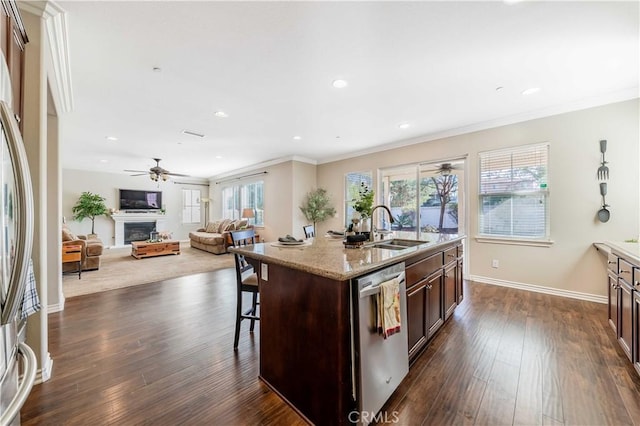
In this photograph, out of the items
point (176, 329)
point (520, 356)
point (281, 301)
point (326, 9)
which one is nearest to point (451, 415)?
point (520, 356)

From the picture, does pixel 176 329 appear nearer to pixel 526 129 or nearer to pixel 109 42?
pixel 109 42

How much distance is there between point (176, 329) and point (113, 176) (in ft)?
28.3

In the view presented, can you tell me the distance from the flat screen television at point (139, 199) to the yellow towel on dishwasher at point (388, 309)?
10.2 meters

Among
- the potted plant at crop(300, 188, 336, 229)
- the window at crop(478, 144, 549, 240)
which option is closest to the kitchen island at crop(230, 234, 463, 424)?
the window at crop(478, 144, 549, 240)

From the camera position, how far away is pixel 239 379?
72.6 inches

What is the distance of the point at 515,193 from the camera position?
152 inches

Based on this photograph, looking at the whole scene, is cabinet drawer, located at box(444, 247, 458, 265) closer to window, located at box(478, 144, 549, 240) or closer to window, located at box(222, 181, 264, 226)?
window, located at box(478, 144, 549, 240)

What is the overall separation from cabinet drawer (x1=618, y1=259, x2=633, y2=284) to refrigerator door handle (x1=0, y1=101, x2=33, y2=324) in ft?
11.4

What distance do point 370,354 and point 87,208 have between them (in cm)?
1001

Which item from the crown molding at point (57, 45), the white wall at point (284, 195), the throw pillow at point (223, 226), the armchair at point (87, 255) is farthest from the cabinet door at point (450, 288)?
the throw pillow at point (223, 226)

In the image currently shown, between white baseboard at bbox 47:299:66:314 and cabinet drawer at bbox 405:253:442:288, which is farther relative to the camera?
white baseboard at bbox 47:299:66:314

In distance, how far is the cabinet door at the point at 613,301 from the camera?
7.32ft

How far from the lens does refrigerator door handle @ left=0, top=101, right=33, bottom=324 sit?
32.6 inches

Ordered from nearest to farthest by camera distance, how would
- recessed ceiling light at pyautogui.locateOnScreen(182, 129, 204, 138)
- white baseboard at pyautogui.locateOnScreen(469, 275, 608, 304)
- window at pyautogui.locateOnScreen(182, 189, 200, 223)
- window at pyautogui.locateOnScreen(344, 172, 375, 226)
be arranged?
white baseboard at pyautogui.locateOnScreen(469, 275, 608, 304), recessed ceiling light at pyautogui.locateOnScreen(182, 129, 204, 138), window at pyautogui.locateOnScreen(344, 172, 375, 226), window at pyautogui.locateOnScreen(182, 189, 200, 223)
